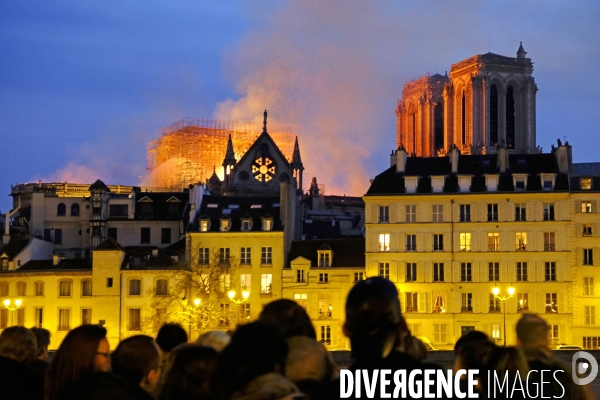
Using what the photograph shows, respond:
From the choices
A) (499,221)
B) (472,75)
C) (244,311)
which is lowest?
(244,311)

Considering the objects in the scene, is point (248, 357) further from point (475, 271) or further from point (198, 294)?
point (475, 271)

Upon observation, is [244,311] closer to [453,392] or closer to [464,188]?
[464,188]

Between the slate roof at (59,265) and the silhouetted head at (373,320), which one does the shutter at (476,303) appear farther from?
the silhouetted head at (373,320)

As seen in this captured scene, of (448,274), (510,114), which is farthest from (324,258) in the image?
(510,114)

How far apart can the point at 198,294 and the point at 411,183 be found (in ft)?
44.2

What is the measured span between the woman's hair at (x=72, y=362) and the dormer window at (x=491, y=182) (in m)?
59.0

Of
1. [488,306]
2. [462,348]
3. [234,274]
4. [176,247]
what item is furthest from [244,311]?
[462,348]

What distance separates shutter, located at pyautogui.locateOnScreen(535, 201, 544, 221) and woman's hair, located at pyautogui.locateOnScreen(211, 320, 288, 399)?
5978 cm

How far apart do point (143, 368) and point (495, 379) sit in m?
2.87

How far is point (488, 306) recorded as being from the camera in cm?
6481

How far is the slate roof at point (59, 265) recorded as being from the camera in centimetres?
7075

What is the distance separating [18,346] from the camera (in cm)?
1135

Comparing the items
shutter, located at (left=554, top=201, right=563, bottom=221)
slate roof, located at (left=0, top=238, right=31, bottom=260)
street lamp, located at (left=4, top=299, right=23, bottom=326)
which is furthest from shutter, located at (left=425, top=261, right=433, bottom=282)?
slate roof, located at (left=0, top=238, right=31, bottom=260)

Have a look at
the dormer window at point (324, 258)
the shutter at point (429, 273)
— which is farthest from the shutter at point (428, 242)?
the dormer window at point (324, 258)
